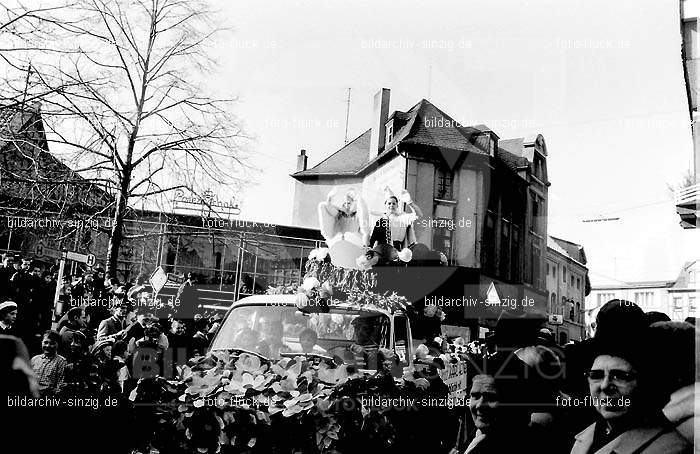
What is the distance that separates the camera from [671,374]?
196 centimetres

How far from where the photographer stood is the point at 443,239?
21.5 m

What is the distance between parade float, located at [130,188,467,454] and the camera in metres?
2.50

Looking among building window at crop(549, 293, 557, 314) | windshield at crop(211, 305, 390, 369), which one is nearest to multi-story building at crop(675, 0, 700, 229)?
windshield at crop(211, 305, 390, 369)

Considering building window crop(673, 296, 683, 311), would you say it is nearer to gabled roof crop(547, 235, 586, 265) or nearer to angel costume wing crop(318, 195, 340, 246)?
gabled roof crop(547, 235, 586, 265)

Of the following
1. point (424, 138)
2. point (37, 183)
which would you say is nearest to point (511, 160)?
point (424, 138)

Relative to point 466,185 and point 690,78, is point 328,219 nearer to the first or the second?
point 690,78

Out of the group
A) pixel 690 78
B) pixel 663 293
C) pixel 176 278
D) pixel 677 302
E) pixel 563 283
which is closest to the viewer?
pixel 677 302

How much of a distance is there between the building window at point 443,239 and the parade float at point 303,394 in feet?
57.4

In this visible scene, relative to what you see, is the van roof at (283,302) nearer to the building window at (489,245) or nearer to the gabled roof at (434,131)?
the building window at (489,245)

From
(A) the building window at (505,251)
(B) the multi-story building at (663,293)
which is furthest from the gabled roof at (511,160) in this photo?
(B) the multi-story building at (663,293)

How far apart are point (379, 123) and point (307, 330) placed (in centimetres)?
2050

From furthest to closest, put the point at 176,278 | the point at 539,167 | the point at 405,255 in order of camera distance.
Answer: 1. the point at 539,167
2. the point at 176,278
3. the point at 405,255

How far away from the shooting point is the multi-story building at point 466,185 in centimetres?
1861

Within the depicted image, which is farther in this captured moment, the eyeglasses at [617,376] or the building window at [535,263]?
the building window at [535,263]
